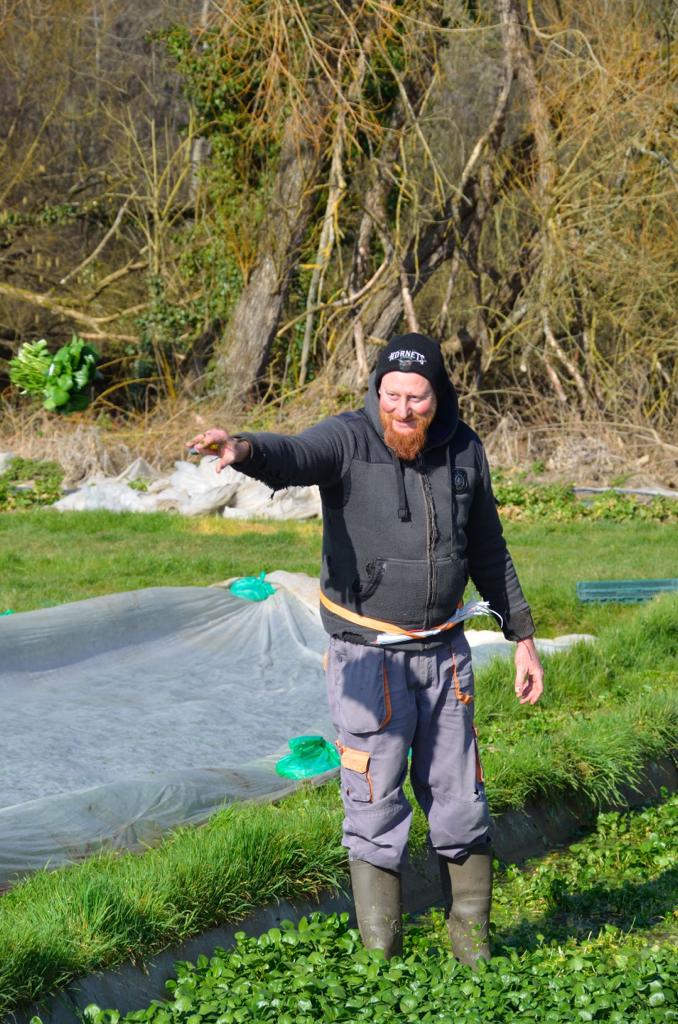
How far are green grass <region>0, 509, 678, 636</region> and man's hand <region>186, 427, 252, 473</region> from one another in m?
5.40

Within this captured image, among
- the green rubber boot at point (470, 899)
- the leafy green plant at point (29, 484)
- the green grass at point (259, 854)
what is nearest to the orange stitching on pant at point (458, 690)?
the green rubber boot at point (470, 899)

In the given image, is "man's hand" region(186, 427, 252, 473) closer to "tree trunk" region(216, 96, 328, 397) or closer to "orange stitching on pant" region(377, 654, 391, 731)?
"orange stitching on pant" region(377, 654, 391, 731)

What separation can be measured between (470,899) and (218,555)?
6876 millimetres

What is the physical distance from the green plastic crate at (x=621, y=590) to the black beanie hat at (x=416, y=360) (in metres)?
5.27

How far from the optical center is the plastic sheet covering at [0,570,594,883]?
14.9 feet

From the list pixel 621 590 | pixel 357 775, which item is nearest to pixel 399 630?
pixel 357 775

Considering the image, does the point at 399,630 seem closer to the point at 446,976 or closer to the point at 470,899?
the point at 470,899

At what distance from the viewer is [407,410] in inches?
144

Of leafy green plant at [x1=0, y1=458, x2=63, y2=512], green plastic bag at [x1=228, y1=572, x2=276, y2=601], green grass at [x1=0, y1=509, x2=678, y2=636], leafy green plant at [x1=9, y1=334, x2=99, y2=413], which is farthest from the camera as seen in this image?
leafy green plant at [x1=0, y1=458, x2=63, y2=512]

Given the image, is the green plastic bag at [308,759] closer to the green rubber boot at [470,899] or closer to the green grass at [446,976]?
the green grass at [446,976]

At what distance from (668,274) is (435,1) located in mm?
4268

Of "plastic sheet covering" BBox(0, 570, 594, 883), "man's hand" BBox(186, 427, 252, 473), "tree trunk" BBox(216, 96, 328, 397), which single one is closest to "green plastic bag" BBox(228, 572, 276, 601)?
"plastic sheet covering" BBox(0, 570, 594, 883)

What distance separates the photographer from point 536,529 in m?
A: 12.4

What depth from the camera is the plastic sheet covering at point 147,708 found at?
455 centimetres
